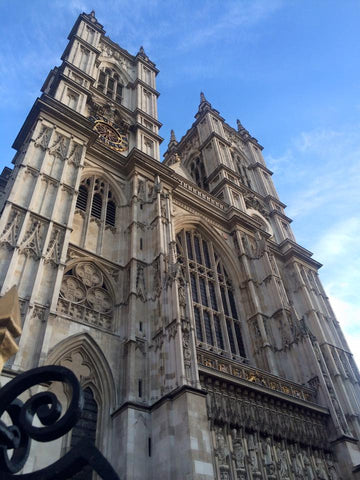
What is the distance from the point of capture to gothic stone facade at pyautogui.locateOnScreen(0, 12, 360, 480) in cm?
1118

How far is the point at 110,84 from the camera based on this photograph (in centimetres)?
2848

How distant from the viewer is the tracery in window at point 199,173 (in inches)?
1257

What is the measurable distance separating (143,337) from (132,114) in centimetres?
1666

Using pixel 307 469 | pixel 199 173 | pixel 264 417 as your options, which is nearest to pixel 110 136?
pixel 199 173

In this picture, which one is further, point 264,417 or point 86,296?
point 86,296

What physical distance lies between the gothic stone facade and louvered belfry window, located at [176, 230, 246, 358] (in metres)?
0.08

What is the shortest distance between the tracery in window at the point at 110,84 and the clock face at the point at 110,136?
14.6 feet

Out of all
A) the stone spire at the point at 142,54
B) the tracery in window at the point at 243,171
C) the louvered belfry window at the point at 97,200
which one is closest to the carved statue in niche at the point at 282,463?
the louvered belfry window at the point at 97,200

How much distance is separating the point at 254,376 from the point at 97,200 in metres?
10.2

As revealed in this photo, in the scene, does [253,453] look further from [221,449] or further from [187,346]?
[187,346]

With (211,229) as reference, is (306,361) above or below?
below

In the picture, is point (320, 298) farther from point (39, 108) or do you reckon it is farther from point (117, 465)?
point (39, 108)

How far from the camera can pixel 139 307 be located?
47.3 feet

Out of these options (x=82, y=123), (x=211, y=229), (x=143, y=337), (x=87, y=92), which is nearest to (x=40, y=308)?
(x=143, y=337)
